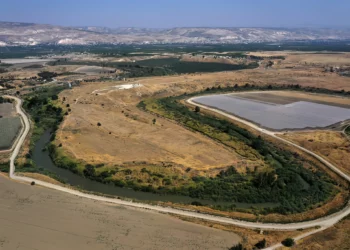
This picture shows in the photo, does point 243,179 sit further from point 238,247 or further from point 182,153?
point 238,247

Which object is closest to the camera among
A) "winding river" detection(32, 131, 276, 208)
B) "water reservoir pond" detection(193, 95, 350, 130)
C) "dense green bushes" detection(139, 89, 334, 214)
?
"winding river" detection(32, 131, 276, 208)

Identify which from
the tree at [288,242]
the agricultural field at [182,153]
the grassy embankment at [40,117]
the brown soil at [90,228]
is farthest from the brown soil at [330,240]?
the grassy embankment at [40,117]

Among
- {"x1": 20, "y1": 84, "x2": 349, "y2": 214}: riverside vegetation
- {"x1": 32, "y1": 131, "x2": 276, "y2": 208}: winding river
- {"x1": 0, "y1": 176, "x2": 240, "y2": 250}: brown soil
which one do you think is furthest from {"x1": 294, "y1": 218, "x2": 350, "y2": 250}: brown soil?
{"x1": 32, "y1": 131, "x2": 276, "y2": 208}: winding river

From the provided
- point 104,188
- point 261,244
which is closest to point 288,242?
point 261,244

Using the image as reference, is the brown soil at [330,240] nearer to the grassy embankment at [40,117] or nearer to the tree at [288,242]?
the tree at [288,242]

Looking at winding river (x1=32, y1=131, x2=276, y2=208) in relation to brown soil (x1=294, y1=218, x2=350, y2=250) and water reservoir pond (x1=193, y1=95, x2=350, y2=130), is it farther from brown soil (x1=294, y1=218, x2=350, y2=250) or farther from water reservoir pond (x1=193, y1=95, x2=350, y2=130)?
water reservoir pond (x1=193, y1=95, x2=350, y2=130)
